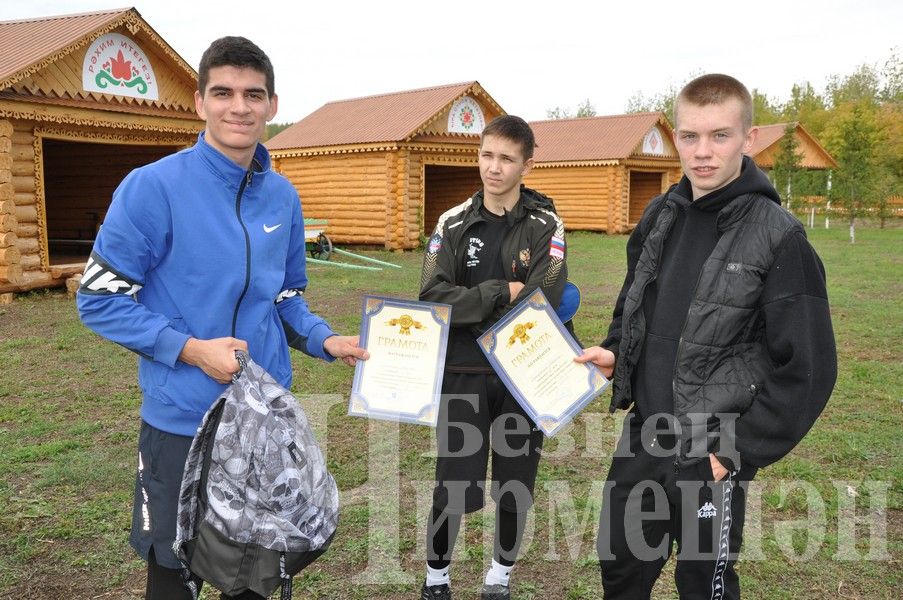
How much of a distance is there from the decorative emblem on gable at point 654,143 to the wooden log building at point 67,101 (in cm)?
1924

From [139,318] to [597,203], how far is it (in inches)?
1088

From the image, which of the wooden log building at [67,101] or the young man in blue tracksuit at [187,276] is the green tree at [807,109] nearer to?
the wooden log building at [67,101]

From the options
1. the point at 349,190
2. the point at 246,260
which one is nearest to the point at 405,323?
the point at 246,260

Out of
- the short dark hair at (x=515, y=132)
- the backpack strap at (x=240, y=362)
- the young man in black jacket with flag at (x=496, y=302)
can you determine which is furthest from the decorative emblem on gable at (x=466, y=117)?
the backpack strap at (x=240, y=362)

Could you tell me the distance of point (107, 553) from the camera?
4051 millimetres

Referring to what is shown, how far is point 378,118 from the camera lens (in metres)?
21.7

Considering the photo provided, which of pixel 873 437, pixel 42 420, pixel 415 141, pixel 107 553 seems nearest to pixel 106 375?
pixel 42 420

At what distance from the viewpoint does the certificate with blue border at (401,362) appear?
125 inches

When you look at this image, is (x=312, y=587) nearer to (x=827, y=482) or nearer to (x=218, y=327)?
(x=218, y=327)

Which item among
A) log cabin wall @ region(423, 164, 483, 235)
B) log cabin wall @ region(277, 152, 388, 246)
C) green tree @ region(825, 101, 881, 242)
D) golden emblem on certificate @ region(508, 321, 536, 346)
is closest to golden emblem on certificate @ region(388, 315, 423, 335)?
golden emblem on certificate @ region(508, 321, 536, 346)

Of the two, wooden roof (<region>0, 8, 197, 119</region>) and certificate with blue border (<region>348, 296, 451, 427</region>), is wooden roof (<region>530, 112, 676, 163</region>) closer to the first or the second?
wooden roof (<region>0, 8, 197, 119</region>)

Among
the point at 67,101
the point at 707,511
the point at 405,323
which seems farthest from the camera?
the point at 67,101

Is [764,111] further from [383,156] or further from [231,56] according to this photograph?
[231,56]

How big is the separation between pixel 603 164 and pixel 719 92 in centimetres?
2618
